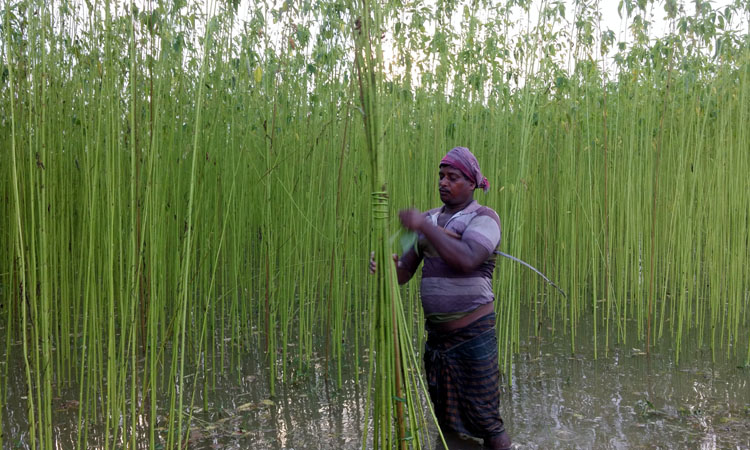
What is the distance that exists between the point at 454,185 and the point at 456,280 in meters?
0.29

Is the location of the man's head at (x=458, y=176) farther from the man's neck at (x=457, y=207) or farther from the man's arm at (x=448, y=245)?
the man's arm at (x=448, y=245)

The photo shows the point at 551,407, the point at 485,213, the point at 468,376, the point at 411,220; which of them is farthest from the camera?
the point at 551,407

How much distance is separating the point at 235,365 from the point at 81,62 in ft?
4.95

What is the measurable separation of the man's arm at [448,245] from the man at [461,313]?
2.2 inches

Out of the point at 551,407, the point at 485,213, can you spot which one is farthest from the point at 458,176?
the point at 551,407

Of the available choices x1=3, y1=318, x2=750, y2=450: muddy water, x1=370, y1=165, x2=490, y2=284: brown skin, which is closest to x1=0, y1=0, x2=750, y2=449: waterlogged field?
x1=3, y1=318, x2=750, y2=450: muddy water

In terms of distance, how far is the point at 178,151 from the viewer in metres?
2.59

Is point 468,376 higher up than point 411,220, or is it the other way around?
point 411,220

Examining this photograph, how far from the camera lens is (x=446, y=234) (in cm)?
156

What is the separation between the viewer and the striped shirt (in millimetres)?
1703

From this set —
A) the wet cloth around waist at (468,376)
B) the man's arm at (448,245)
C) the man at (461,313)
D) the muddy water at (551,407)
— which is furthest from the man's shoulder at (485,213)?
the muddy water at (551,407)

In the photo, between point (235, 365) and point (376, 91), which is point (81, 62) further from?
point (235, 365)

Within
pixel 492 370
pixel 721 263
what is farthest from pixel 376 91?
pixel 721 263

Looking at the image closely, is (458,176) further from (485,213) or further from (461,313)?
(461,313)
